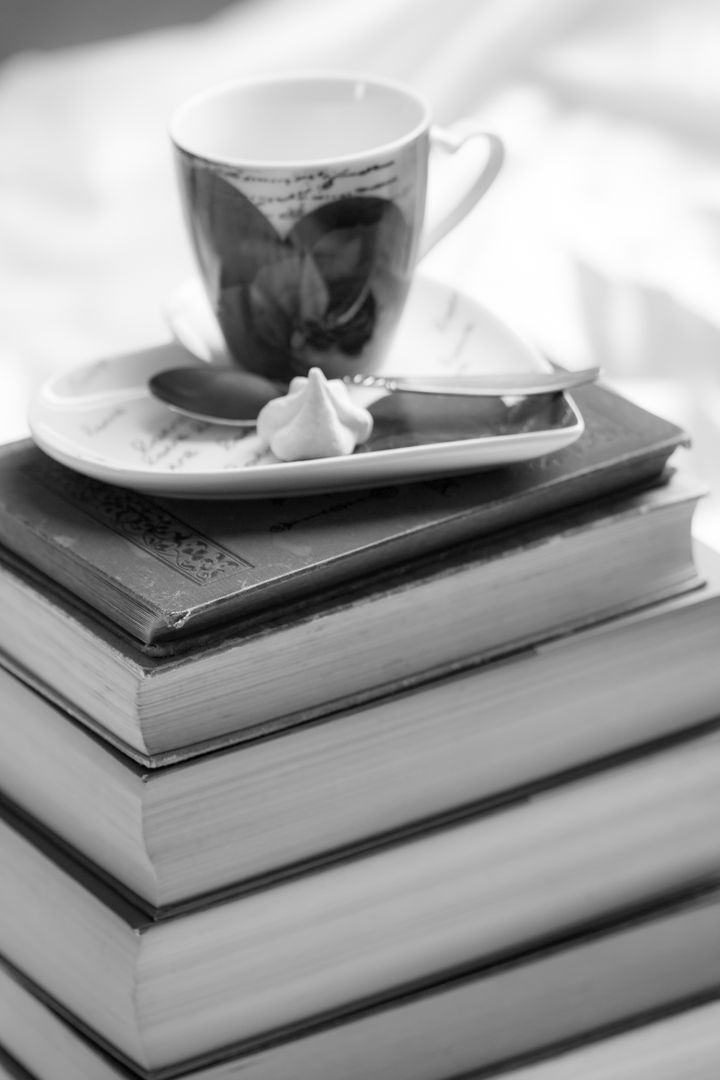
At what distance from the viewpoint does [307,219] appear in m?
0.53

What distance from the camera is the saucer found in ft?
1.58

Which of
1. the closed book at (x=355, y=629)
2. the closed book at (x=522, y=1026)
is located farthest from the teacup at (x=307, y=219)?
the closed book at (x=522, y=1026)

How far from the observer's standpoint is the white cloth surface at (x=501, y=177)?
104 cm

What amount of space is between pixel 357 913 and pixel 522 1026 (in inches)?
3.5

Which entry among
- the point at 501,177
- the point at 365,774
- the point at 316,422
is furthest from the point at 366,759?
the point at 501,177

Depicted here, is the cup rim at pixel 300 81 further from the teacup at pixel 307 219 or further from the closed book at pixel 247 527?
the closed book at pixel 247 527

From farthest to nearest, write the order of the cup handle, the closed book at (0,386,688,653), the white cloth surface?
the white cloth surface → the cup handle → the closed book at (0,386,688,653)

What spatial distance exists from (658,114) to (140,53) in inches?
19.7

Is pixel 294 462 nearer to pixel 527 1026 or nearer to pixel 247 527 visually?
pixel 247 527

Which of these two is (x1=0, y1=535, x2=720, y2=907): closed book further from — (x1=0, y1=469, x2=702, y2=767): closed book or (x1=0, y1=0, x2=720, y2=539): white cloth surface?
(x1=0, y1=0, x2=720, y2=539): white cloth surface

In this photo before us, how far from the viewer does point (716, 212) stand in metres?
1.15

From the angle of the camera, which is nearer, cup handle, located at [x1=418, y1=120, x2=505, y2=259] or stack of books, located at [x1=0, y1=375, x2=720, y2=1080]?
stack of books, located at [x1=0, y1=375, x2=720, y2=1080]

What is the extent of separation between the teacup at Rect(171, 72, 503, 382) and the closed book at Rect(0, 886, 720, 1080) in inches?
9.3

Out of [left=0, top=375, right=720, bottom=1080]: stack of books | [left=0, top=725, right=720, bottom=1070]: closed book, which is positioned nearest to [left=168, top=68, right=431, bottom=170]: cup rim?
[left=0, top=375, right=720, bottom=1080]: stack of books
